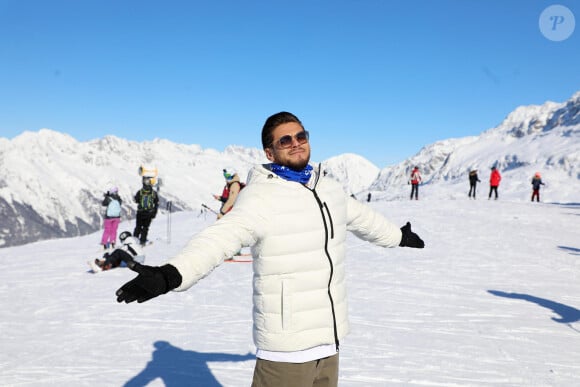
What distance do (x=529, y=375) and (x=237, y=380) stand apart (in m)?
2.99

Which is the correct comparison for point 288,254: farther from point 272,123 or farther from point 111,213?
point 111,213

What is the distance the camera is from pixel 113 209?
12156 millimetres

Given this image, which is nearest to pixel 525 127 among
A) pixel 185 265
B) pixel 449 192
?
pixel 449 192

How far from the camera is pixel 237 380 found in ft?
15.1

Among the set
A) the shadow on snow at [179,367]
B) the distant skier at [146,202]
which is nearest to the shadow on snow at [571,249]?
the shadow on snow at [179,367]

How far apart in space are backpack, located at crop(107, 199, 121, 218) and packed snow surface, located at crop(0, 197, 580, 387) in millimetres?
1425

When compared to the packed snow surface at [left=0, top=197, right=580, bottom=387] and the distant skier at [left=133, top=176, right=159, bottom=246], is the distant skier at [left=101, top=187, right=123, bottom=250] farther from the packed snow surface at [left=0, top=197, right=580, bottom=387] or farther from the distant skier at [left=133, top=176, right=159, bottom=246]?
the packed snow surface at [left=0, top=197, right=580, bottom=387]

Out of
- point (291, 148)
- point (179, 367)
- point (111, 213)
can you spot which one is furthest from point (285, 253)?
point (111, 213)

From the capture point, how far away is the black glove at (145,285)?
2068 millimetres

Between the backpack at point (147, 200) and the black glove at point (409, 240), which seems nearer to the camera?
the black glove at point (409, 240)

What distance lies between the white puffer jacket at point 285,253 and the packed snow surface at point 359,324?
235 centimetres

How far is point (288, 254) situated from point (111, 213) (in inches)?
422

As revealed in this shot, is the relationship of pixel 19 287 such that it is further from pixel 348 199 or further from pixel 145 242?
pixel 348 199

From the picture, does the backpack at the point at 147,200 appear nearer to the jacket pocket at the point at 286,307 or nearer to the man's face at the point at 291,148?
the man's face at the point at 291,148
